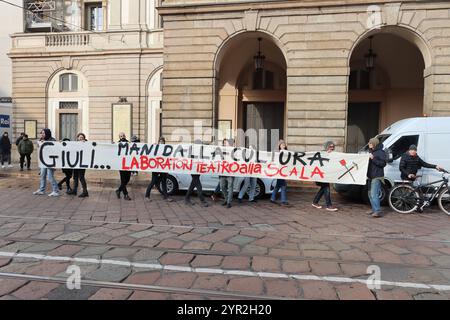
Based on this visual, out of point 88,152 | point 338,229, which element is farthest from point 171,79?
point 338,229

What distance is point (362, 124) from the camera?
54.1 feet

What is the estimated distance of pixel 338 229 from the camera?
6.48 meters

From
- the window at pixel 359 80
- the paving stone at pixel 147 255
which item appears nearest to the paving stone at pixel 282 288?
the paving stone at pixel 147 255

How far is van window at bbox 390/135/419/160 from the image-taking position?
930 cm

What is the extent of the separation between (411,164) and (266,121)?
30.8 feet

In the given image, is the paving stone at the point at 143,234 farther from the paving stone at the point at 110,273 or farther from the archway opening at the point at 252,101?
the archway opening at the point at 252,101

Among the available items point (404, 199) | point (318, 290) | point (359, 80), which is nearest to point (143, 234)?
point (318, 290)

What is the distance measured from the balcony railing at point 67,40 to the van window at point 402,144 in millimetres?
18472

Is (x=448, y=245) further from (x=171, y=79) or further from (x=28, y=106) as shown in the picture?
(x=28, y=106)

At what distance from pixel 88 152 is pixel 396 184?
8.09 metres

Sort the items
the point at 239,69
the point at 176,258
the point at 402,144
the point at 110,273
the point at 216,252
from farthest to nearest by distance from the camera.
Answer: the point at 239,69, the point at 402,144, the point at 216,252, the point at 176,258, the point at 110,273

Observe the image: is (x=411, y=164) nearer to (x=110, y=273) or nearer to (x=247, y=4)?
(x=110, y=273)

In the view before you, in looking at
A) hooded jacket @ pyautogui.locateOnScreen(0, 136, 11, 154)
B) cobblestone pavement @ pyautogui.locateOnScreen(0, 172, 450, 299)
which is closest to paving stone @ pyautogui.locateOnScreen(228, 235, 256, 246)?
cobblestone pavement @ pyautogui.locateOnScreen(0, 172, 450, 299)

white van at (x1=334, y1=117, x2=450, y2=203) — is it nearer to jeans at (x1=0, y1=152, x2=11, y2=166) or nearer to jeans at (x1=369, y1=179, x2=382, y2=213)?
jeans at (x1=369, y1=179, x2=382, y2=213)
